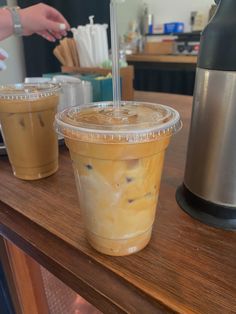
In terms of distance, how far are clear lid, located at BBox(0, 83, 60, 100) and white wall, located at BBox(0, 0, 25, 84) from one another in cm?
220

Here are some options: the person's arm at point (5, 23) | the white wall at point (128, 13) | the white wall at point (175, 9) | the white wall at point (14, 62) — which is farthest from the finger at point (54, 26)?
the white wall at point (128, 13)

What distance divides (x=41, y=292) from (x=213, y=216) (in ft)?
1.35

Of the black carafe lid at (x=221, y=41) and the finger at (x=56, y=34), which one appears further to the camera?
the finger at (x=56, y=34)

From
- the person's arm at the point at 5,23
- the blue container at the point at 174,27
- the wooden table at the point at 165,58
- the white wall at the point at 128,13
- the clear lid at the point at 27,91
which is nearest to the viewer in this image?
the clear lid at the point at 27,91

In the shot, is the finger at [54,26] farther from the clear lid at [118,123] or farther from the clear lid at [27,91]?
the clear lid at [118,123]

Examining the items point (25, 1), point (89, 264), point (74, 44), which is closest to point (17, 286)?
point (89, 264)

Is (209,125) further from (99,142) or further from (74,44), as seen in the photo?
(74,44)

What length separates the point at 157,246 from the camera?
1.25ft

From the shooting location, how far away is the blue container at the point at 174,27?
3.28 m

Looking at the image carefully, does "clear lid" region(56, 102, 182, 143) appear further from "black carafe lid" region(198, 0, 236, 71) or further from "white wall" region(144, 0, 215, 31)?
"white wall" region(144, 0, 215, 31)

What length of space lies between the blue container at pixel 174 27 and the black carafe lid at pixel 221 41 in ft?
10.6

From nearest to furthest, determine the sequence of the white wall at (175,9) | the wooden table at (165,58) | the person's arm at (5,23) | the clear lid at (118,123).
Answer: the clear lid at (118,123) < the person's arm at (5,23) < the wooden table at (165,58) < the white wall at (175,9)

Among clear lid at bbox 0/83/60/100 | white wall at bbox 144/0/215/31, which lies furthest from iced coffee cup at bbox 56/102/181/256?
white wall at bbox 144/0/215/31

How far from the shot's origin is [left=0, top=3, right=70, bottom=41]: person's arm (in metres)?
0.87
